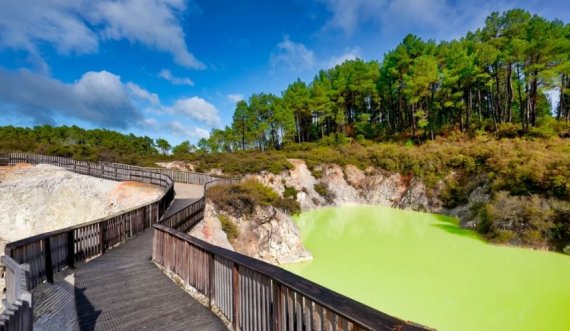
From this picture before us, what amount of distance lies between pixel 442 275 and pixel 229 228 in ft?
37.3

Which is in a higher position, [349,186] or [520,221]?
[349,186]

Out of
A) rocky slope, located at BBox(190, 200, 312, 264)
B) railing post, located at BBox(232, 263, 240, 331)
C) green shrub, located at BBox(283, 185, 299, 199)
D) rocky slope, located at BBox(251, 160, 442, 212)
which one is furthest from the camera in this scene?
rocky slope, located at BBox(251, 160, 442, 212)

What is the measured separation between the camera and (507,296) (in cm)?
1193

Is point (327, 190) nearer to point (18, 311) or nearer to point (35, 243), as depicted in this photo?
point (35, 243)

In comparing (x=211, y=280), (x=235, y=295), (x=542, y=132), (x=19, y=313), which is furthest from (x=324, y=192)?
(x=19, y=313)

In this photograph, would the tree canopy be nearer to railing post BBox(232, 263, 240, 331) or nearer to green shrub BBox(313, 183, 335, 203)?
green shrub BBox(313, 183, 335, 203)

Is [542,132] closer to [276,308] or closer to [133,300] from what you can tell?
[276,308]

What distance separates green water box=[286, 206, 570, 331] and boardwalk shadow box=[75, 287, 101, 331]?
32.2 feet

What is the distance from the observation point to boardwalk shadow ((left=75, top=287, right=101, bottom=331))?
4.67 metres

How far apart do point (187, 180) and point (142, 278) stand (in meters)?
24.3

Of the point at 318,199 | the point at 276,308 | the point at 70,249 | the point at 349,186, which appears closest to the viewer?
the point at 276,308

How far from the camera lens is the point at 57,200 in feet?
77.2

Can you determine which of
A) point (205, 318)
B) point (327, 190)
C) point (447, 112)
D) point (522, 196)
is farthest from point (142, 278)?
point (447, 112)

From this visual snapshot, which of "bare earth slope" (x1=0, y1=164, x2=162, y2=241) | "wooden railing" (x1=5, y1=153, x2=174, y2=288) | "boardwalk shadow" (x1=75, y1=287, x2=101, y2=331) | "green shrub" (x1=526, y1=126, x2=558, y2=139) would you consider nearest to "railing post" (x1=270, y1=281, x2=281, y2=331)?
"boardwalk shadow" (x1=75, y1=287, x2=101, y2=331)
